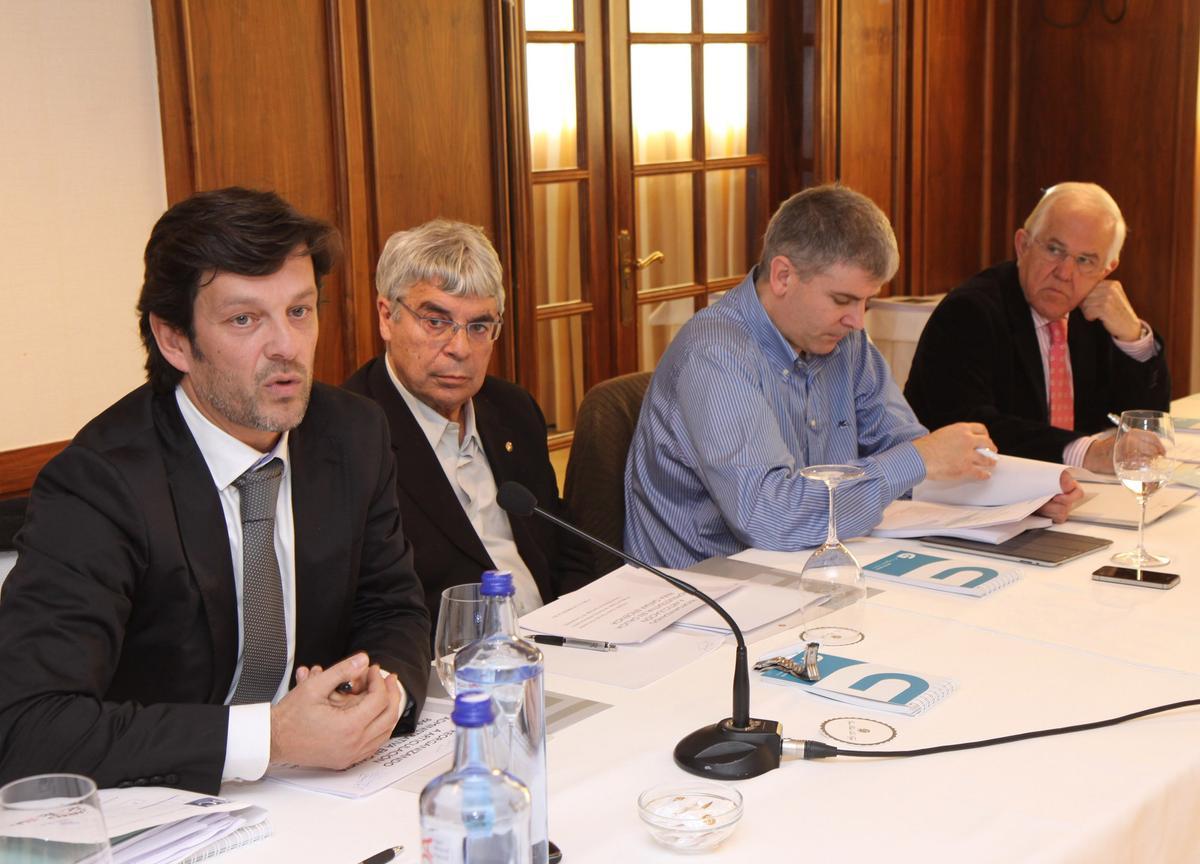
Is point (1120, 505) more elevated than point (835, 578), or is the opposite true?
point (835, 578)

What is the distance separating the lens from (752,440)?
2418 millimetres

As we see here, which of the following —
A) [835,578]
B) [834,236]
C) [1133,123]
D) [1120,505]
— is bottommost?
[1120,505]

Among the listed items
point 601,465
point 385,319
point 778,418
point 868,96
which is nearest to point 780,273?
point 778,418

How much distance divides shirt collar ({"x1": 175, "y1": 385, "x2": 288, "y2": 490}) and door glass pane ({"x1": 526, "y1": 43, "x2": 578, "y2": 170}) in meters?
2.46

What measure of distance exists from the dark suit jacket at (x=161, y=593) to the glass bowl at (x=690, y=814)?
40 cm

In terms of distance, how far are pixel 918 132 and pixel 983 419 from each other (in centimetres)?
239

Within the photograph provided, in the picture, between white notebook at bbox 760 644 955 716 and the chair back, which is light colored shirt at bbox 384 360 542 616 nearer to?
the chair back

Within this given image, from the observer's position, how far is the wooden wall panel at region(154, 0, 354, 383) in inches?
122

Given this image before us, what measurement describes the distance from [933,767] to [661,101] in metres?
3.47

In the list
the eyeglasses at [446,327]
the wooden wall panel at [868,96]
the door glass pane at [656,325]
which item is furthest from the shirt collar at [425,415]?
the wooden wall panel at [868,96]

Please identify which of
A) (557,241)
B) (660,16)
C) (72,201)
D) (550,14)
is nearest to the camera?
(72,201)

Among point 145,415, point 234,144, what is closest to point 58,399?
point 234,144

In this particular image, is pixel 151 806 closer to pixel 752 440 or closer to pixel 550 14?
pixel 752 440

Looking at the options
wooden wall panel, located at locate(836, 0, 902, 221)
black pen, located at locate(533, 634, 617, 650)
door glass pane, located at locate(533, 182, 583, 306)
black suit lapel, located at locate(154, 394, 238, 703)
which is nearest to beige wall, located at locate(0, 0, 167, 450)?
black suit lapel, located at locate(154, 394, 238, 703)
